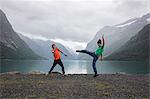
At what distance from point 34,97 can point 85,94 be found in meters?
3.20

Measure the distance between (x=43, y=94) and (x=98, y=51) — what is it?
1108 cm

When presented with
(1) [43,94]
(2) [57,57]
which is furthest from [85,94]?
(2) [57,57]

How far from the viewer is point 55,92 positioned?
656 inches

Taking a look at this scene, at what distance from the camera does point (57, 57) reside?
2791 centimetres

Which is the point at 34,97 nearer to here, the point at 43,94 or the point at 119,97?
the point at 43,94

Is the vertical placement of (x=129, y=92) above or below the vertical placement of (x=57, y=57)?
below

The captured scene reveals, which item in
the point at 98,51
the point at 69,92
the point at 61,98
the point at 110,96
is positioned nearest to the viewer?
the point at 61,98

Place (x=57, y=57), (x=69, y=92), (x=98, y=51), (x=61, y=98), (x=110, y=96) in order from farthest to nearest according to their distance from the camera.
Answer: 1. (x=57, y=57)
2. (x=98, y=51)
3. (x=69, y=92)
4. (x=110, y=96)
5. (x=61, y=98)

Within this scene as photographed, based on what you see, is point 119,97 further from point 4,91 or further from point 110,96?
point 4,91

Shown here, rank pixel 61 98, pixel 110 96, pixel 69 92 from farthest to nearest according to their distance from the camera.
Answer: pixel 69 92 → pixel 110 96 → pixel 61 98

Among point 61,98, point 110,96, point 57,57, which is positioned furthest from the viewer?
point 57,57

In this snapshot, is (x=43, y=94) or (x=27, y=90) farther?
(x=27, y=90)

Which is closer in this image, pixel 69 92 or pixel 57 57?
pixel 69 92

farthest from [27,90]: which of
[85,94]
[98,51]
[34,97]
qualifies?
[98,51]
